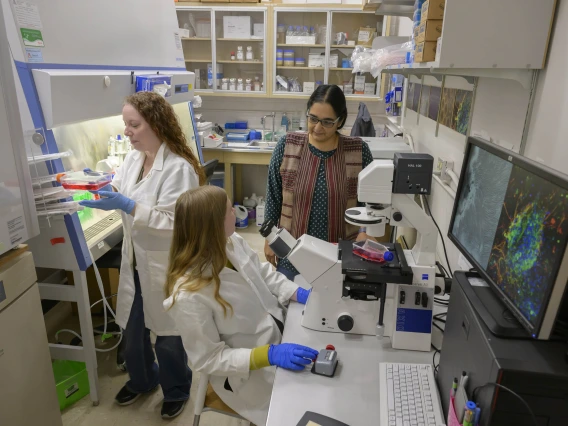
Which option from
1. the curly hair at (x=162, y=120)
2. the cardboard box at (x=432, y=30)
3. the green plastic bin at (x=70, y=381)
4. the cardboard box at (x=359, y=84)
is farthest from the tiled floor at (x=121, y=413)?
the cardboard box at (x=359, y=84)

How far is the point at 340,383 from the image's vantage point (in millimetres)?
1104

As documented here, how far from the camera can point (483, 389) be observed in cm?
75

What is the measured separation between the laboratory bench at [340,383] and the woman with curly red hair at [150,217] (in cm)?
74

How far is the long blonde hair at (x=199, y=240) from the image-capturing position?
4.12 ft

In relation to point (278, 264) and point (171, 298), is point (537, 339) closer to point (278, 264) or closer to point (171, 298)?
point (171, 298)

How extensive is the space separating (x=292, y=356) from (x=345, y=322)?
229mm

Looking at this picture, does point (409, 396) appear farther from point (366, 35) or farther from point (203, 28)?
point (203, 28)

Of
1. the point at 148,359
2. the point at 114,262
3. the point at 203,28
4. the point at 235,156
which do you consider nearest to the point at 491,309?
the point at 148,359

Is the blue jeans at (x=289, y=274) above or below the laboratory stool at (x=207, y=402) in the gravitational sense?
above

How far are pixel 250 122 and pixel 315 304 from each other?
12.1ft

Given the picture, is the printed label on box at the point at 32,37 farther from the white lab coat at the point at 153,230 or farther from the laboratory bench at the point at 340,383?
the laboratory bench at the point at 340,383

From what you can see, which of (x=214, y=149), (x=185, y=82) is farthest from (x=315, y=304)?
(x=214, y=149)

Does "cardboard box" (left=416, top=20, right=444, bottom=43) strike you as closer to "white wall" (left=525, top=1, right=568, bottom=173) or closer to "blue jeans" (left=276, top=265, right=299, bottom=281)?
"white wall" (left=525, top=1, right=568, bottom=173)

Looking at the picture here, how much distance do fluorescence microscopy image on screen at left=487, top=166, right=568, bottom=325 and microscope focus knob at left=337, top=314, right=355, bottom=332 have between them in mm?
477
